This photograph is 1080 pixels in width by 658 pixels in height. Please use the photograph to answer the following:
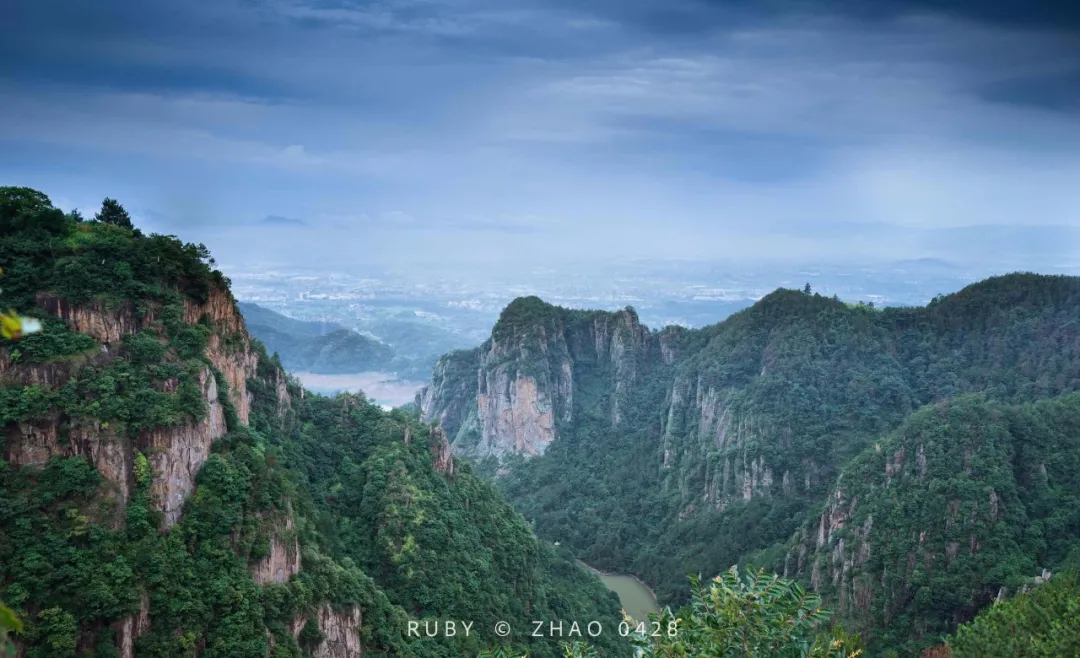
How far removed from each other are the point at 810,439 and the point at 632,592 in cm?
2391

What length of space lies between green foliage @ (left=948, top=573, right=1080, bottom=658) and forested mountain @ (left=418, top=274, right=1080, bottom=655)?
1244cm

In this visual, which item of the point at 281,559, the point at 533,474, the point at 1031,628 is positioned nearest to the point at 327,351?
the point at 533,474

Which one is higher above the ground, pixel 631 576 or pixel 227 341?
pixel 227 341

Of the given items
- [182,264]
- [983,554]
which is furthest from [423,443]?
[983,554]

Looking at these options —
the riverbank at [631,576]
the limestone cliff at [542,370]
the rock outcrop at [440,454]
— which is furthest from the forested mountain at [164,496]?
the limestone cliff at [542,370]

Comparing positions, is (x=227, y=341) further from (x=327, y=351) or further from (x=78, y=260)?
(x=327, y=351)

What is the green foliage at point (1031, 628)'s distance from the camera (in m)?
24.8

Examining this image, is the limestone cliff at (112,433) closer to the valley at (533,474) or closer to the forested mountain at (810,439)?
the valley at (533,474)

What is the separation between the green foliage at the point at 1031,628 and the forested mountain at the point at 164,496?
2249cm

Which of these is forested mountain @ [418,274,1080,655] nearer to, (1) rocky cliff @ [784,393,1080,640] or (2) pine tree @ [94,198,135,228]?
(1) rocky cliff @ [784,393,1080,640]

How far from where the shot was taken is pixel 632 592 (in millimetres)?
71125

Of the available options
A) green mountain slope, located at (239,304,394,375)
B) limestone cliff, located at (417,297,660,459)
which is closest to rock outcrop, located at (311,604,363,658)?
limestone cliff, located at (417,297,660,459)

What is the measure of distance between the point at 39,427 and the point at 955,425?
56819 mm

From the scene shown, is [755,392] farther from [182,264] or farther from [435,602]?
[182,264]
